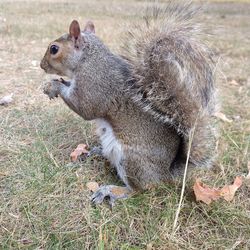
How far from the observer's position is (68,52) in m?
1.90

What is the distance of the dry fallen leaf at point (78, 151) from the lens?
1.95 metres

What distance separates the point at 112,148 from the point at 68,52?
49 centimetres

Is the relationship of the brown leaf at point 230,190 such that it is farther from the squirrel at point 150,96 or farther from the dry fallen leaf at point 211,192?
the squirrel at point 150,96

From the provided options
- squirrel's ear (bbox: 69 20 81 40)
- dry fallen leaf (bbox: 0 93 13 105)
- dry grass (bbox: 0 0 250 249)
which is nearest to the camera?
dry grass (bbox: 0 0 250 249)

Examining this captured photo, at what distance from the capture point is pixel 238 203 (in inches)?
70.6

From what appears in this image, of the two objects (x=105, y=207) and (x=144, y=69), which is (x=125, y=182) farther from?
(x=144, y=69)

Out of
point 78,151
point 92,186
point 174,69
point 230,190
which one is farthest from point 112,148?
point 230,190

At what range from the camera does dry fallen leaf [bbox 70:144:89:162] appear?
195 cm

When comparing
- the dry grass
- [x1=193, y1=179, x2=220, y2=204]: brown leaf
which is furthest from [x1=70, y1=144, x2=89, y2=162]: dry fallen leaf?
[x1=193, y1=179, x2=220, y2=204]: brown leaf

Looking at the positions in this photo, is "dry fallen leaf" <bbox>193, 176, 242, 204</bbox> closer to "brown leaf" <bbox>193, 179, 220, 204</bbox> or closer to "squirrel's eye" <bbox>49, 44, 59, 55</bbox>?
"brown leaf" <bbox>193, 179, 220, 204</bbox>

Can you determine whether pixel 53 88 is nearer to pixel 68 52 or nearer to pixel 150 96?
pixel 68 52

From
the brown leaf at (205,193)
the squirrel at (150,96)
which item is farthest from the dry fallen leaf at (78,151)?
the brown leaf at (205,193)

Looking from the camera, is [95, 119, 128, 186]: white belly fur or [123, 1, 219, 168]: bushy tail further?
[95, 119, 128, 186]: white belly fur

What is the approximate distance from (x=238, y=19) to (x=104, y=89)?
620 cm
